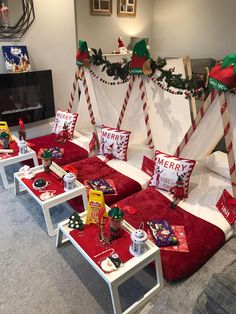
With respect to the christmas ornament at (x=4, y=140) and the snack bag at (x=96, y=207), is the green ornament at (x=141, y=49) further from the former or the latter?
the christmas ornament at (x=4, y=140)

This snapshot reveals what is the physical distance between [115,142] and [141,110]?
0.46 m

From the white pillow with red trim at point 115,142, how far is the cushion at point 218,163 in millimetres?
792

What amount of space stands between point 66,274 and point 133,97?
186cm

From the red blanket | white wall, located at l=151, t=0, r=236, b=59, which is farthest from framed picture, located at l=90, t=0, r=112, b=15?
the red blanket

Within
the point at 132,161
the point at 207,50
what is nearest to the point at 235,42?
the point at 207,50

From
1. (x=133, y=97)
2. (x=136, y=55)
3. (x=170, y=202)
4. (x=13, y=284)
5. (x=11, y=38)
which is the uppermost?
(x=11, y=38)

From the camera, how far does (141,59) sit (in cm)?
241

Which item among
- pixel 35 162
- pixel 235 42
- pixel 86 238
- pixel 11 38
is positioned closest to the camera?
pixel 86 238

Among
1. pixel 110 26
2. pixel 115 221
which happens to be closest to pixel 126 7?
pixel 110 26

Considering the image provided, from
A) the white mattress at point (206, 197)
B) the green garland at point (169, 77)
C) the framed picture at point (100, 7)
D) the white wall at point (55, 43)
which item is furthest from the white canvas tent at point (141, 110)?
the framed picture at point (100, 7)

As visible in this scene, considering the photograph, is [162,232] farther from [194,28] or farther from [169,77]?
[194,28]

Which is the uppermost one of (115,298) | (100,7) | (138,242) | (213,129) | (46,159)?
(100,7)

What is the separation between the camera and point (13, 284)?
1.60 m

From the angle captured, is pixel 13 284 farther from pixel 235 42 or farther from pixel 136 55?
pixel 235 42
